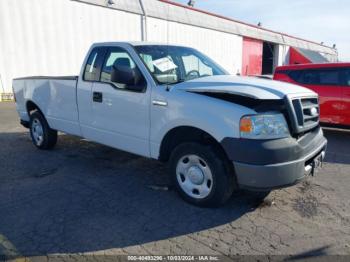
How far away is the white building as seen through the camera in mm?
13461

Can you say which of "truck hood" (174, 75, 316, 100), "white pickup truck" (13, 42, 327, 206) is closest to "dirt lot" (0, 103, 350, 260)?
"white pickup truck" (13, 42, 327, 206)

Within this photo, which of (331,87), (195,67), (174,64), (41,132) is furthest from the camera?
(331,87)

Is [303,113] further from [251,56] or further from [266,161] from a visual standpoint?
[251,56]

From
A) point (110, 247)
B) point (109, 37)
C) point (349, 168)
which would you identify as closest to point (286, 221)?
point (110, 247)

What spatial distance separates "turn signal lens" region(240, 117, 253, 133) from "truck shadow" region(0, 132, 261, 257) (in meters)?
1.06

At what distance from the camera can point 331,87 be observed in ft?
24.5

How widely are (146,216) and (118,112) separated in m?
1.56

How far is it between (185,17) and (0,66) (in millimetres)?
12017

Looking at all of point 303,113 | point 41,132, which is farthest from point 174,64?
point 41,132

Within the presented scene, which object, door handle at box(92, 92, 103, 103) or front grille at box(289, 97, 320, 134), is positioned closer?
front grille at box(289, 97, 320, 134)

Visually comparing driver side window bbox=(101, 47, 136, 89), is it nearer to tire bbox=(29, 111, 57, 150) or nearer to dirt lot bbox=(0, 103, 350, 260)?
dirt lot bbox=(0, 103, 350, 260)

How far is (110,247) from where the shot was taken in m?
3.03

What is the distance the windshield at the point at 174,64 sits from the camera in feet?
13.8

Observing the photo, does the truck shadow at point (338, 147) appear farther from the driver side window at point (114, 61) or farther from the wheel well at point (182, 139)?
the driver side window at point (114, 61)
